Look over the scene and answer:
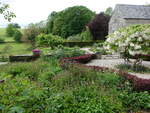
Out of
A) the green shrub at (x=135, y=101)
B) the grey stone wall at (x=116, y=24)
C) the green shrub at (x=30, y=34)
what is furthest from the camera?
the green shrub at (x=30, y=34)

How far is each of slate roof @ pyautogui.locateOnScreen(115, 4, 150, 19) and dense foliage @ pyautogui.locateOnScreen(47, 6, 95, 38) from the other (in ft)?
38.7

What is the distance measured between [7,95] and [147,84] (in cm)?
393

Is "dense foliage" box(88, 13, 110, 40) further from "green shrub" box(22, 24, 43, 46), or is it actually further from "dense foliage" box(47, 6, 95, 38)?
"green shrub" box(22, 24, 43, 46)

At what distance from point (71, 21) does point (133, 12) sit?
1414 cm

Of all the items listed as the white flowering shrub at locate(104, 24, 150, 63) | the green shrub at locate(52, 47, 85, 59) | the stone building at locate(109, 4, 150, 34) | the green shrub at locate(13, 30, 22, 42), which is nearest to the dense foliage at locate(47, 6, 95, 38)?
the green shrub at locate(13, 30, 22, 42)

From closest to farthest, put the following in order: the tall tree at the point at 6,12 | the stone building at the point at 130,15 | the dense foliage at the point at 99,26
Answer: the tall tree at the point at 6,12, the stone building at the point at 130,15, the dense foliage at the point at 99,26

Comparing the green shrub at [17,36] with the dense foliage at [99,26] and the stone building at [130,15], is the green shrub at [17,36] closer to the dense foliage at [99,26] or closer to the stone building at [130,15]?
the dense foliage at [99,26]

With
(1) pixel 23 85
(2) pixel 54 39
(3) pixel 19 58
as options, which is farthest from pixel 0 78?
(2) pixel 54 39

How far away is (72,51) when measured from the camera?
37.0 ft

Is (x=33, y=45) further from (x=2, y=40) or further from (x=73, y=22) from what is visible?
(x=73, y=22)

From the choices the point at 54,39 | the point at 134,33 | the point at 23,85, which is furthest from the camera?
the point at 54,39

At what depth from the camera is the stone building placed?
22344 millimetres

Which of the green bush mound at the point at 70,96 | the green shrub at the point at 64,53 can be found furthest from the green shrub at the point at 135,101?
the green shrub at the point at 64,53

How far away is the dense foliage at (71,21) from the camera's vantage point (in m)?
34.8
